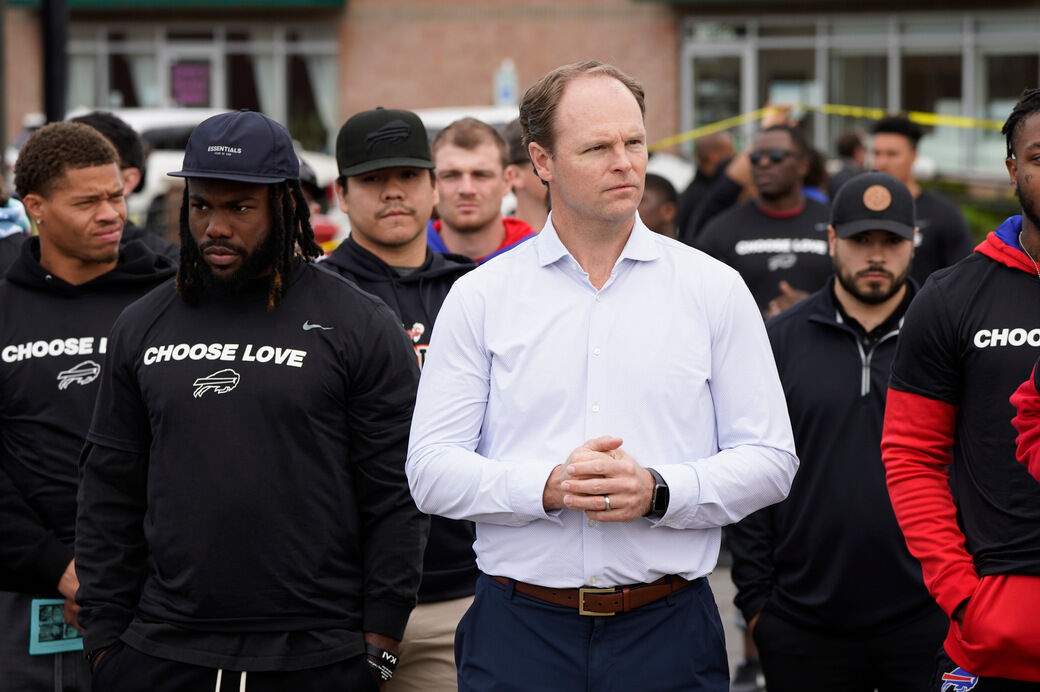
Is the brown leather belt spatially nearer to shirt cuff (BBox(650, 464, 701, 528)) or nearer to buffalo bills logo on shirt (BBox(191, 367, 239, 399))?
shirt cuff (BBox(650, 464, 701, 528))

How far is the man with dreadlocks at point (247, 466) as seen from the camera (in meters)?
3.87

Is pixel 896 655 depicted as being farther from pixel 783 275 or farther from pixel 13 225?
pixel 13 225

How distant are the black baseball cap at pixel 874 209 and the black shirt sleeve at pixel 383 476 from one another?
2.21 meters

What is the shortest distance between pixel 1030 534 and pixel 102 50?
91.4ft

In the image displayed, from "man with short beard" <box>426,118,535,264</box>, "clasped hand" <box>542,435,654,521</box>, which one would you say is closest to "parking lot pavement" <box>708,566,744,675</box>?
"man with short beard" <box>426,118,535,264</box>

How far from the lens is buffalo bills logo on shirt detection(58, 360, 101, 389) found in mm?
4730

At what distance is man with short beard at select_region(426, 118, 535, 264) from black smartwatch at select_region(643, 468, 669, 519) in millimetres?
2890

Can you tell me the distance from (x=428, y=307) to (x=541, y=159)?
5.20 feet

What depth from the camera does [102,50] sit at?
2902 centimetres

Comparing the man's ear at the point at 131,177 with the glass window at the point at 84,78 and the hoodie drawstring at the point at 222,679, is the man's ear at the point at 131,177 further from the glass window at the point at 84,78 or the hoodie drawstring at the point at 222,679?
the glass window at the point at 84,78

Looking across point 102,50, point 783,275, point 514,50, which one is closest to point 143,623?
point 783,275

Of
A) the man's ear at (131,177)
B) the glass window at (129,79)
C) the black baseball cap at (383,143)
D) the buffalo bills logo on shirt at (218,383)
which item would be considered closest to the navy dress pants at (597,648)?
the buffalo bills logo on shirt at (218,383)

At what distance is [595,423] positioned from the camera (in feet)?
11.2

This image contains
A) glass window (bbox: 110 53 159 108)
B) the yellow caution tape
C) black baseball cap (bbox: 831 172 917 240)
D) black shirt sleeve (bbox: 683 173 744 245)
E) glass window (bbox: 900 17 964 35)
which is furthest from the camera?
glass window (bbox: 110 53 159 108)
